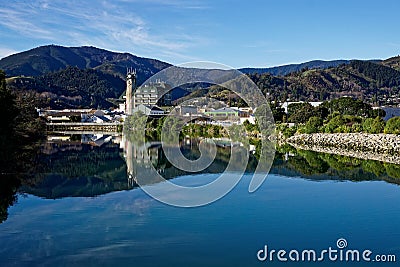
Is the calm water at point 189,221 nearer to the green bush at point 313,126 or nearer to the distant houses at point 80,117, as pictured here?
the green bush at point 313,126

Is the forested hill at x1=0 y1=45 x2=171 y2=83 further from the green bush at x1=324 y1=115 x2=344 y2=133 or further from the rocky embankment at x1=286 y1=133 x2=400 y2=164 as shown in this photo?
the rocky embankment at x1=286 y1=133 x2=400 y2=164

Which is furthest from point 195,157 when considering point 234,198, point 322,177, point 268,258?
point 268,258

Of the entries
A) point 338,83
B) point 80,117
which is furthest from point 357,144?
point 338,83

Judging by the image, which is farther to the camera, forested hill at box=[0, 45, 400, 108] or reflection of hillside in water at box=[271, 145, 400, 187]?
forested hill at box=[0, 45, 400, 108]

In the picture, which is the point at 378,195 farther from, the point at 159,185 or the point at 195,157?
the point at 195,157

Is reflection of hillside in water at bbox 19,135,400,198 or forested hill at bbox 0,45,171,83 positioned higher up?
forested hill at bbox 0,45,171,83

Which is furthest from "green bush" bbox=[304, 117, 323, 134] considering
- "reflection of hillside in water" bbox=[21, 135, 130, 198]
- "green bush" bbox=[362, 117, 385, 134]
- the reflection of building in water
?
"reflection of hillside in water" bbox=[21, 135, 130, 198]
